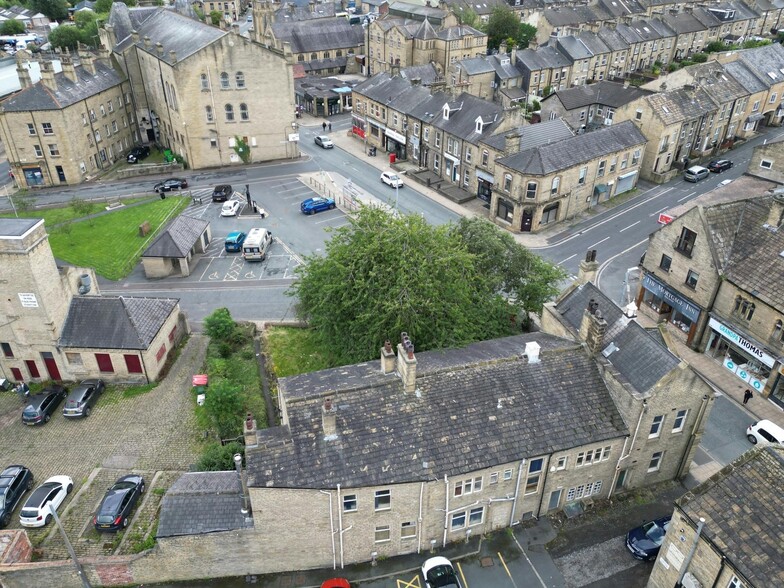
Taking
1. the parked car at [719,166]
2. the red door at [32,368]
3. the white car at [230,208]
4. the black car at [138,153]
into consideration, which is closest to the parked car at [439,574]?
the red door at [32,368]

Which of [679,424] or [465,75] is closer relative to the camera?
[679,424]

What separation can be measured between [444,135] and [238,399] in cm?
4697

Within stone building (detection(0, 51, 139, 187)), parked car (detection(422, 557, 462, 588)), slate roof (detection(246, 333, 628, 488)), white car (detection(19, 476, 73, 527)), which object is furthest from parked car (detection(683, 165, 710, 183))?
stone building (detection(0, 51, 139, 187))

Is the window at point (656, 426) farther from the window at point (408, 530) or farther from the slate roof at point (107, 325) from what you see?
the slate roof at point (107, 325)

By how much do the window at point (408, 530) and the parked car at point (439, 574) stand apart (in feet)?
4.76

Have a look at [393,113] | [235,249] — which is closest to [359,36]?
[393,113]

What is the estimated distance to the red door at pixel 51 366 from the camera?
136ft

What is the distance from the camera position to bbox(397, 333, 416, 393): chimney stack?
29.1m

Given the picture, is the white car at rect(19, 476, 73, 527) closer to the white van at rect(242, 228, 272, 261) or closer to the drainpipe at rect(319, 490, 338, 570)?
the drainpipe at rect(319, 490, 338, 570)

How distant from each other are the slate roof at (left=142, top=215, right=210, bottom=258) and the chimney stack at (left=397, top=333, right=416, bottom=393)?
104 ft

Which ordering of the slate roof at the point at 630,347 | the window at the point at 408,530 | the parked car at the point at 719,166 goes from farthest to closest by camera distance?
1. the parked car at the point at 719,166
2. the slate roof at the point at 630,347
3. the window at the point at 408,530

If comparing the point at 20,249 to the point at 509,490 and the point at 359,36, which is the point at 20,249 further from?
the point at 359,36

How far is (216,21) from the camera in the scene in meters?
136

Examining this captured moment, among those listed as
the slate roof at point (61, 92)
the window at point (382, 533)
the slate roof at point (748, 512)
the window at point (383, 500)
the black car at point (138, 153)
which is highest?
the slate roof at point (61, 92)
